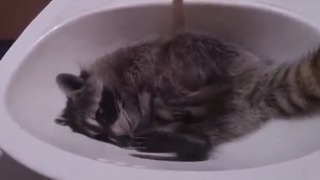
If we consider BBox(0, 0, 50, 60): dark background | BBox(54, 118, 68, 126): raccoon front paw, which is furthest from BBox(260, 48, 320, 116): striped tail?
BBox(0, 0, 50, 60): dark background

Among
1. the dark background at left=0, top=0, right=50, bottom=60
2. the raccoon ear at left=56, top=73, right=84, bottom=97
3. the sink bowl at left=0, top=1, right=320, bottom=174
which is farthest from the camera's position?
the dark background at left=0, top=0, right=50, bottom=60

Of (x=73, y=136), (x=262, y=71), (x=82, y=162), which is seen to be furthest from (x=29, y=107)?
(x=262, y=71)

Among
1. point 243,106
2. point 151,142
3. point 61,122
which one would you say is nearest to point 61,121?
point 61,122

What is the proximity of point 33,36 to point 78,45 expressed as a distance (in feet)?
0.24

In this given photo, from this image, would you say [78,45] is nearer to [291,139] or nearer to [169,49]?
[169,49]

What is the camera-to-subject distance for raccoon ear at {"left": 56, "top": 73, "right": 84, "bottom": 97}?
1.99ft

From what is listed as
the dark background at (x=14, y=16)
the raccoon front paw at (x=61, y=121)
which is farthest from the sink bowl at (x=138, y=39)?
the dark background at (x=14, y=16)

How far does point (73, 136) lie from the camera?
0.54 metres

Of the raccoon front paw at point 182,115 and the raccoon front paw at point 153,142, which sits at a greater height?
the raccoon front paw at point 182,115

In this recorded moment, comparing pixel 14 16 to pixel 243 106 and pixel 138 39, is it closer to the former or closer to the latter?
pixel 138 39

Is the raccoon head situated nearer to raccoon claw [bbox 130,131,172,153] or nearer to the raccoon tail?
raccoon claw [bbox 130,131,172,153]

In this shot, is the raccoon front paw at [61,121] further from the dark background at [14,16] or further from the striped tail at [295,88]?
the dark background at [14,16]

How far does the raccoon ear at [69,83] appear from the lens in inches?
23.9

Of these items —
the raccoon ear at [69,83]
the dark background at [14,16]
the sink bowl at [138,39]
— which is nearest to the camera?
the sink bowl at [138,39]
